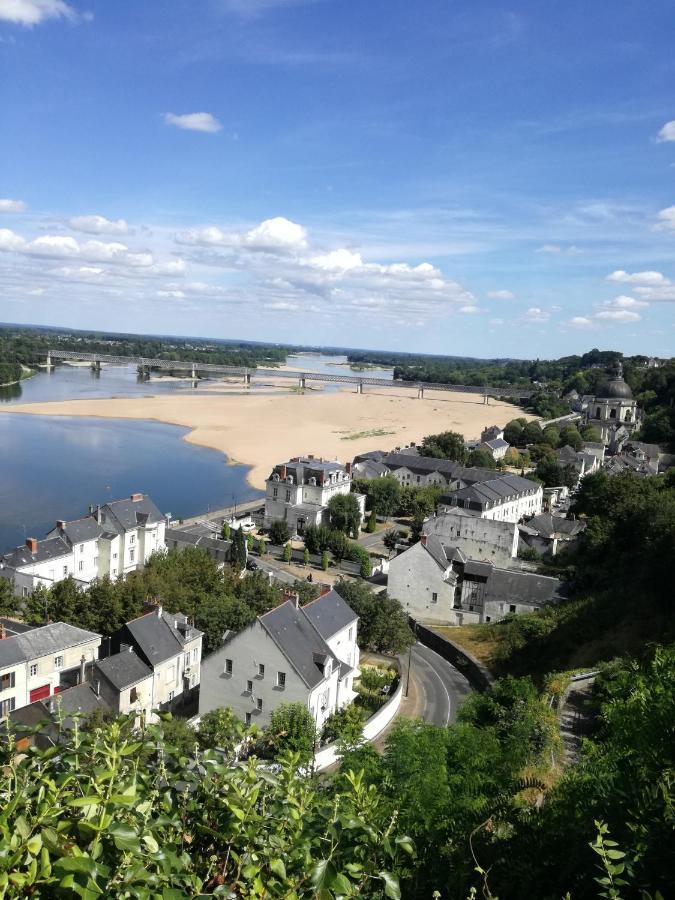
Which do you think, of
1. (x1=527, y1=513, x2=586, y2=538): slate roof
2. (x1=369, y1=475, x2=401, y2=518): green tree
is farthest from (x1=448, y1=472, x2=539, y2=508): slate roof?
(x1=369, y1=475, x2=401, y2=518): green tree

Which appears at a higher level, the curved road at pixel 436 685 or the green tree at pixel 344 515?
the green tree at pixel 344 515

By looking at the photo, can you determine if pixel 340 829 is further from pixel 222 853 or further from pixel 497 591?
pixel 497 591

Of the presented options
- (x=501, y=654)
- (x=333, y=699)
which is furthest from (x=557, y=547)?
(x=333, y=699)

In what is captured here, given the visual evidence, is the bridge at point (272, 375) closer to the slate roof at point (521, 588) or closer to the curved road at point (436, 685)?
the slate roof at point (521, 588)

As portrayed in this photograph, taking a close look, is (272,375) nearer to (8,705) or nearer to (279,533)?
(279,533)

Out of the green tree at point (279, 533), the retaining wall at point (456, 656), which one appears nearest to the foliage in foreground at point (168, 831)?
the retaining wall at point (456, 656)

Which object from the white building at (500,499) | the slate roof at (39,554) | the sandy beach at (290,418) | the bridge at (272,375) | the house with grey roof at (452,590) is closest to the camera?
the slate roof at (39,554)

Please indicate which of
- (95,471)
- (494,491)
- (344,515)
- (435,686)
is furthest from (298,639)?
(95,471)
